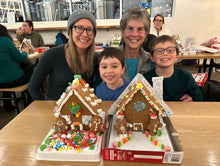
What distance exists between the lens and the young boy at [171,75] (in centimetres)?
126

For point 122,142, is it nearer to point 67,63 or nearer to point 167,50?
point 167,50

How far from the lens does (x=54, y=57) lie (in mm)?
1435

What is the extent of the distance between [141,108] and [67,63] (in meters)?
0.89

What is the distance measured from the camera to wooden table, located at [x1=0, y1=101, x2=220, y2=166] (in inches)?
27.3

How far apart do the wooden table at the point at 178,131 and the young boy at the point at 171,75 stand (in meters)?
0.24

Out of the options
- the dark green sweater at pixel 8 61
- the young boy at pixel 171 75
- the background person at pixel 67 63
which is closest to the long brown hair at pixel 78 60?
the background person at pixel 67 63

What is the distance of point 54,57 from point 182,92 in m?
1.14

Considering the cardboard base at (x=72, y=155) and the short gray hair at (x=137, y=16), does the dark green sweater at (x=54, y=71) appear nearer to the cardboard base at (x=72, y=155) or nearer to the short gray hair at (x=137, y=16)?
the short gray hair at (x=137, y=16)

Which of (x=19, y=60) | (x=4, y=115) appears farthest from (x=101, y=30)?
(x=4, y=115)

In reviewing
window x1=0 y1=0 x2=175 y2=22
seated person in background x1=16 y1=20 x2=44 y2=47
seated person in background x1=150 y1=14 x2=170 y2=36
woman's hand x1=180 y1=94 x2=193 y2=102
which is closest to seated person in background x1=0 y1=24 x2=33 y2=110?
seated person in background x1=16 y1=20 x2=44 y2=47

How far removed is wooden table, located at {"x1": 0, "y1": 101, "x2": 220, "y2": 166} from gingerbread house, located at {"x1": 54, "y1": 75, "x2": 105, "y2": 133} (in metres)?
0.15

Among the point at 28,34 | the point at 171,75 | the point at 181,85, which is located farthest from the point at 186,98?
the point at 28,34

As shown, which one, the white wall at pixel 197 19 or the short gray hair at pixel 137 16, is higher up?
the white wall at pixel 197 19

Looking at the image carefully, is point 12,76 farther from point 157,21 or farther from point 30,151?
point 157,21
